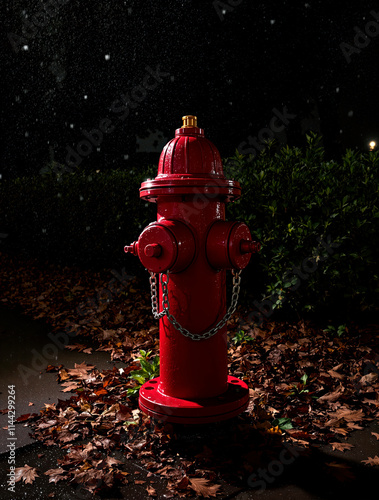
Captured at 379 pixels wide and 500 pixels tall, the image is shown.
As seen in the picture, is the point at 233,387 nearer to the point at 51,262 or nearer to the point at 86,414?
the point at 86,414

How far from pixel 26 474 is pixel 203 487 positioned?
0.97m

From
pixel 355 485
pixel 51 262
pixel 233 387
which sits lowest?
pixel 355 485

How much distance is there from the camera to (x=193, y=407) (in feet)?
7.87

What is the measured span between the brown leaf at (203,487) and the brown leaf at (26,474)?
0.86m

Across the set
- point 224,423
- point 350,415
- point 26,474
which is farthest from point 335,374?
point 26,474

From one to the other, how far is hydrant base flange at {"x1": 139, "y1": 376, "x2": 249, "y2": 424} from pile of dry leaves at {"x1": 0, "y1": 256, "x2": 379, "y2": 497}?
22 cm

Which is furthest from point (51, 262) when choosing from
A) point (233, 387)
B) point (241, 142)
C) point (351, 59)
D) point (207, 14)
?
point (351, 59)

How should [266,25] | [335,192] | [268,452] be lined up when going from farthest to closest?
[266,25] < [335,192] < [268,452]

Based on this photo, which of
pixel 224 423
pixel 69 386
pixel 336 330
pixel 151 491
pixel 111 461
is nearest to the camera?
pixel 151 491

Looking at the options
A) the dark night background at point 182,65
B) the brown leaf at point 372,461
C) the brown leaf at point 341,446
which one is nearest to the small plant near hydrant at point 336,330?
the brown leaf at point 341,446

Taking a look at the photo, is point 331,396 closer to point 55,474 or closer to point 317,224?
point 317,224

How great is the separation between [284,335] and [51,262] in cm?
647

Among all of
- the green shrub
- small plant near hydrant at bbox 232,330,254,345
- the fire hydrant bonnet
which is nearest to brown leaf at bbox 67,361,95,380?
small plant near hydrant at bbox 232,330,254,345

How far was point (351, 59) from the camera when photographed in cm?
1036
